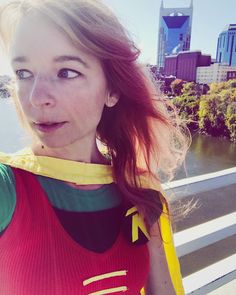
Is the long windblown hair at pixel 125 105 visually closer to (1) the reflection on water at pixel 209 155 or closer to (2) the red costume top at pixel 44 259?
(2) the red costume top at pixel 44 259

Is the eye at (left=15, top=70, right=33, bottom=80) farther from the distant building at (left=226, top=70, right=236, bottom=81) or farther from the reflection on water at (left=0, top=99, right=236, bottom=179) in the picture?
the distant building at (left=226, top=70, right=236, bottom=81)

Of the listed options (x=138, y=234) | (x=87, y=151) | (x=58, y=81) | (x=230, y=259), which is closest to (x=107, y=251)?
(x=138, y=234)

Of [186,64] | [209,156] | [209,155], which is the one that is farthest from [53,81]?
[186,64]

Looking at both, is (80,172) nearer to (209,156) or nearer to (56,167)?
(56,167)

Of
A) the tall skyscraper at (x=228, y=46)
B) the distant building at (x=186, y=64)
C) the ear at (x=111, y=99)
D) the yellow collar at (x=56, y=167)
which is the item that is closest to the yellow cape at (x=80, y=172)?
the yellow collar at (x=56, y=167)

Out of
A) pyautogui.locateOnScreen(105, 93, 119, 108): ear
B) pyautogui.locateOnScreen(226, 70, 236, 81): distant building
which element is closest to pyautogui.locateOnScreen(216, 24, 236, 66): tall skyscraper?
pyautogui.locateOnScreen(226, 70, 236, 81): distant building
